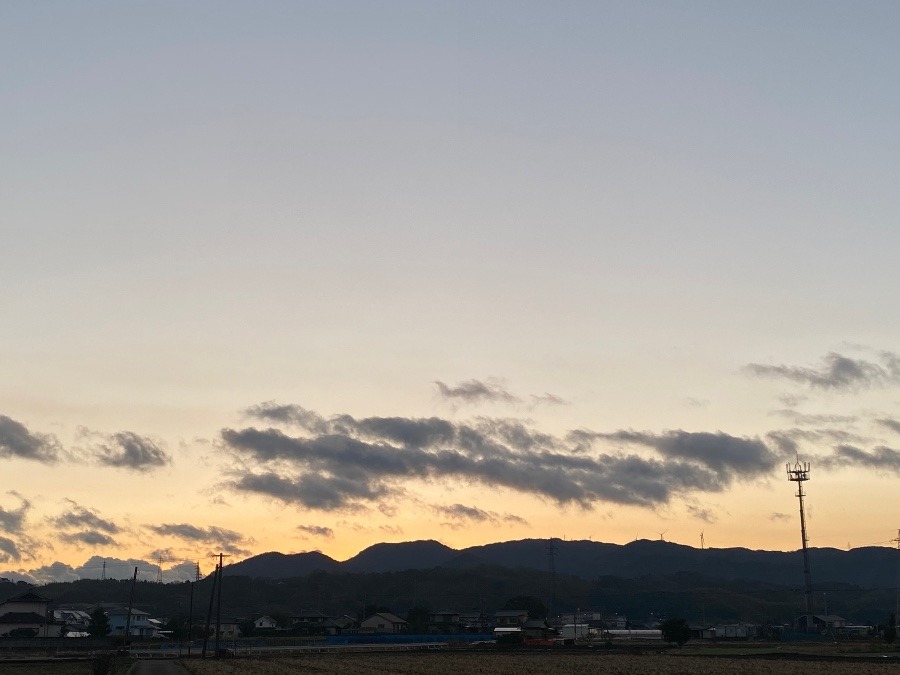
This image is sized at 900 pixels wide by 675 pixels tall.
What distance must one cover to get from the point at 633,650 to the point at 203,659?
53060mm

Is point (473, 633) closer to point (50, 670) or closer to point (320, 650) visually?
point (320, 650)

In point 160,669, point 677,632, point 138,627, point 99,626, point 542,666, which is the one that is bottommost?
point 138,627

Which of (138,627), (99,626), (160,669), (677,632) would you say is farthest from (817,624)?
(160,669)

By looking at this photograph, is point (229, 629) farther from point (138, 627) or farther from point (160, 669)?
point (160, 669)

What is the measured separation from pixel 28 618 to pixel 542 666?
348 feet

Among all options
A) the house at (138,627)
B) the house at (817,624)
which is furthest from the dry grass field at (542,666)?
the house at (817,624)

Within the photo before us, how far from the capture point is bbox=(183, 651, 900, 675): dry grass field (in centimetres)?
7662

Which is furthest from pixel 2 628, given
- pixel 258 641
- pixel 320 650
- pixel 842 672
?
pixel 842 672

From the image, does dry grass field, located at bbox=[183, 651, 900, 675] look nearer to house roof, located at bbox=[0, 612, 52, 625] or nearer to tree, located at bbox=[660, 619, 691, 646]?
tree, located at bbox=[660, 619, 691, 646]

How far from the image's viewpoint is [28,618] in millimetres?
155500

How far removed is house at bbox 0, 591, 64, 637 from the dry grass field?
69.5m

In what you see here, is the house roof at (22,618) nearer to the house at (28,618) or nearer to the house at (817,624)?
the house at (28,618)

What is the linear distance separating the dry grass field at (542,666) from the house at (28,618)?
69.5 m

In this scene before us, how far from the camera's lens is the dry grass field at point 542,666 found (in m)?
76.6
